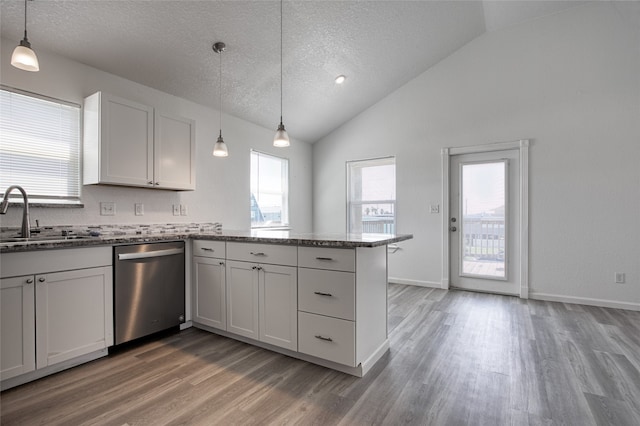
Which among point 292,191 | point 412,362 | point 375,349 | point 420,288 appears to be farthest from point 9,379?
point 420,288

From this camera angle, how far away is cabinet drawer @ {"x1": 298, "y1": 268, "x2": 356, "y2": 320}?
2018 millimetres

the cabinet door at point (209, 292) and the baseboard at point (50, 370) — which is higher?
the cabinet door at point (209, 292)

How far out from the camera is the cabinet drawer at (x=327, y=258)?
201 cm

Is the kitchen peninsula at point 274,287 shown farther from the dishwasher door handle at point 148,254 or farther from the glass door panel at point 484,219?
the glass door panel at point 484,219

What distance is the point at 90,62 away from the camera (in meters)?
2.72

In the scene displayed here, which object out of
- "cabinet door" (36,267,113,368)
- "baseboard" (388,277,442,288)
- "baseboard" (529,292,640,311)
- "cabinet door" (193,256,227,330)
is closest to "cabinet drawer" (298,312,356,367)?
"cabinet door" (193,256,227,330)

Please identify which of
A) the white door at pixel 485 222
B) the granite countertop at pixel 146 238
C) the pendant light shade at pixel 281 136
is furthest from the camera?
the white door at pixel 485 222

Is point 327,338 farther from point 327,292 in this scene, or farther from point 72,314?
point 72,314

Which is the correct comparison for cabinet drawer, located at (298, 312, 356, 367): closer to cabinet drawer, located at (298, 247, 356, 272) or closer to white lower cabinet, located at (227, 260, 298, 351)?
white lower cabinet, located at (227, 260, 298, 351)

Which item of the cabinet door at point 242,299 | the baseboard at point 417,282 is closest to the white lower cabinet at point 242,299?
the cabinet door at point 242,299

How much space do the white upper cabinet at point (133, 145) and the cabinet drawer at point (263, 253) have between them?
1074 mm

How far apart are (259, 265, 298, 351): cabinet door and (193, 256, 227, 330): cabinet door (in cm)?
45

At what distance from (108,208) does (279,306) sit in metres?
1.90

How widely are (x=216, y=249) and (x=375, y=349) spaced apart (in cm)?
155
